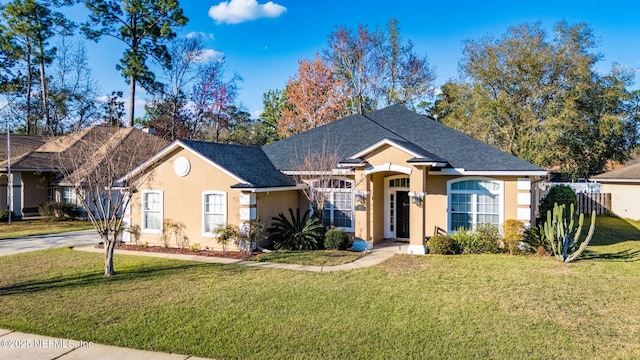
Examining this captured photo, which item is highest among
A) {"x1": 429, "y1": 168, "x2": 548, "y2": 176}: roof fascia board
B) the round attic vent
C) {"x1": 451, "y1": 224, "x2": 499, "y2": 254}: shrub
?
the round attic vent

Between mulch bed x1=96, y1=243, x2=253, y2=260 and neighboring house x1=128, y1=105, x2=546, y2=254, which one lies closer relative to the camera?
mulch bed x1=96, y1=243, x2=253, y2=260

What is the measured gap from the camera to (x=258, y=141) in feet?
154

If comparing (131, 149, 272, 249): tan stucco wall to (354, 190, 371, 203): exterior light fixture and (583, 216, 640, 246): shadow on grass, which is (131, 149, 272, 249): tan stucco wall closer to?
(354, 190, 371, 203): exterior light fixture

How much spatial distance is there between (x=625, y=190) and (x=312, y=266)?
2182 cm

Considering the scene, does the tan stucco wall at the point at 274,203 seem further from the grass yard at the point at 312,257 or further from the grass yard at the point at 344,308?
the grass yard at the point at 344,308

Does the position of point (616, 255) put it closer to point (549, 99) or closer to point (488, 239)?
point (488, 239)

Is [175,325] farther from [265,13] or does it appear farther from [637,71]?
[637,71]

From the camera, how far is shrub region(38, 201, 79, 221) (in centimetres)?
2447

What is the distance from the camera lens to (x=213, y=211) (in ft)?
48.4

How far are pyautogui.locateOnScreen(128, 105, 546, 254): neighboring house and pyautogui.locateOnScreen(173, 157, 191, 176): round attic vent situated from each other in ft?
0.12

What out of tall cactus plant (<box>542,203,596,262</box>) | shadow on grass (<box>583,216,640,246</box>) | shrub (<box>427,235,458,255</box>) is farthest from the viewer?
shadow on grass (<box>583,216,640,246</box>)

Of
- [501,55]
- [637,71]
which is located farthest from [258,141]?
[637,71]

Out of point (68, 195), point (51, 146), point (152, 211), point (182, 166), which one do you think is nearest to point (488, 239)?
point (182, 166)

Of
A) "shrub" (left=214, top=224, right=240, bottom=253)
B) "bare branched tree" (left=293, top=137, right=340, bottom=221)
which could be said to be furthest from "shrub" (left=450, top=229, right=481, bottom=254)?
"shrub" (left=214, top=224, right=240, bottom=253)
